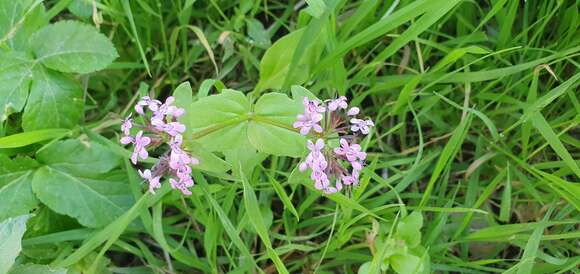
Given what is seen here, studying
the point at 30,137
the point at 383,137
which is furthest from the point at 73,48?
the point at 383,137

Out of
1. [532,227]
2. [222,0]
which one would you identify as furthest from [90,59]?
[532,227]

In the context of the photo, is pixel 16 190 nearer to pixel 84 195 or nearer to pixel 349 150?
pixel 84 195

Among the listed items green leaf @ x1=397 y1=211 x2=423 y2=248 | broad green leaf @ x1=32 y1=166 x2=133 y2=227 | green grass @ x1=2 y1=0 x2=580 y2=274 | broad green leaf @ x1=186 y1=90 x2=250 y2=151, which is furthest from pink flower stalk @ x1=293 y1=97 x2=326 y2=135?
broad green leaf @ x1=32 y1=166 x2=133 y2=227

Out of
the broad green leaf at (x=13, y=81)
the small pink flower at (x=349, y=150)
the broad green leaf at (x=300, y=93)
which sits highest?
the broad green leaf at (x=300, y=93)

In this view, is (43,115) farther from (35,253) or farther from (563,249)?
(563,249)

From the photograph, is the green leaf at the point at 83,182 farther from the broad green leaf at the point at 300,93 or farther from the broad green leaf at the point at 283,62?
the broad green leaf at the point at 300,93

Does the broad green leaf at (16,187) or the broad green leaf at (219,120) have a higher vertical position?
the broad green leaf at (219,120)

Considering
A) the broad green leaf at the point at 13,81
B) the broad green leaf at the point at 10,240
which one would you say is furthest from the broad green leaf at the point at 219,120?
the broad green leaf at the point at 13,81
